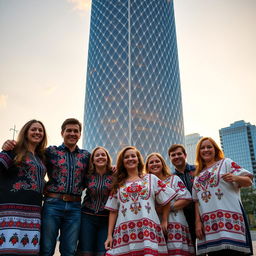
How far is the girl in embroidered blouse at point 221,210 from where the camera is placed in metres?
2.93

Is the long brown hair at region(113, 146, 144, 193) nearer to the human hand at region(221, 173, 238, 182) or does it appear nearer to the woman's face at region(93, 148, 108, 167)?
the woman's face at region(93, 148, 108, 167)

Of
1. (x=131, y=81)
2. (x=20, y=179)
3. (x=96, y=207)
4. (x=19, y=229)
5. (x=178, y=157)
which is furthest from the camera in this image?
(x=131, y=81)

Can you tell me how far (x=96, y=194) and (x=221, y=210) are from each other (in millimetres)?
1735

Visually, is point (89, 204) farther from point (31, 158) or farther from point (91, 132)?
point (91, 132)

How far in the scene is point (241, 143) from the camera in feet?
341

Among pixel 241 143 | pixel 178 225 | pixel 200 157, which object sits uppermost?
pixel 241 143

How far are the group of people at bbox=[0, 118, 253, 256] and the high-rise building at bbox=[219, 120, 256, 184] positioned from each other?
10611cm

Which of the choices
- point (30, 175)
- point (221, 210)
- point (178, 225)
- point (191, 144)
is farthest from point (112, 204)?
point (191, 144)

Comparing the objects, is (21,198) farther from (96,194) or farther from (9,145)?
(96,194)

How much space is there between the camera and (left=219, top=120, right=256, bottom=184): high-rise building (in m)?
101

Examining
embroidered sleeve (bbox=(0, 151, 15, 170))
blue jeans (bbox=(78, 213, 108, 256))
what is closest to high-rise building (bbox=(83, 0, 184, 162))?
blue jeans (bbox=(78, 213, 108, 256))

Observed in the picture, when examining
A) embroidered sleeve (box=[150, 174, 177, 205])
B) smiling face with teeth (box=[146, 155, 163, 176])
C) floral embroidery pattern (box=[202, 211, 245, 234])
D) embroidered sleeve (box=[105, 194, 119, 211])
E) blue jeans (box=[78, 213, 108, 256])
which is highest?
smiling face with teeth (box=[146, 155, 163, 176])

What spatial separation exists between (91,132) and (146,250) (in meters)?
45.7

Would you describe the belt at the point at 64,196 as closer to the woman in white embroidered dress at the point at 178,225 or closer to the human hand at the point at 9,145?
the human hand at the point at 9,145
